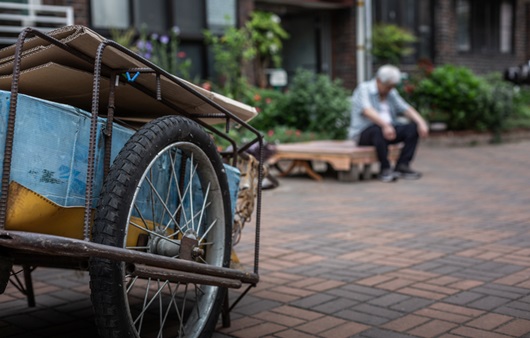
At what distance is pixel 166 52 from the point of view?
11.3 meters

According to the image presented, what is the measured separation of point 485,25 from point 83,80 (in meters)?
18.1

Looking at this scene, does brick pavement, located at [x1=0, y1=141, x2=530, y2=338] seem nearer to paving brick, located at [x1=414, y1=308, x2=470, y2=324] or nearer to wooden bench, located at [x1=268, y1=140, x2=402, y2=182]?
paving brick, located at [x1=414, y1=308, x2=470, y2=324]

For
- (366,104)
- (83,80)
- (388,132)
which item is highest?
(83,80)

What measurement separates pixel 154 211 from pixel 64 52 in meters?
0.66

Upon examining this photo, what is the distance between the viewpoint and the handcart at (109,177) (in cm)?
218

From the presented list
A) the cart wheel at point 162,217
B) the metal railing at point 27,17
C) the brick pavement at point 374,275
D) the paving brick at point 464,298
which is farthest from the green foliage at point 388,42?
the cart wheel at point 162,217

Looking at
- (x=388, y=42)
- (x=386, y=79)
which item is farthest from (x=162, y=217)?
(x=388, y=42)

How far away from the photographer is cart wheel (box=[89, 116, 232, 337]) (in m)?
2.23

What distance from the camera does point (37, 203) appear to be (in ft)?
7.27

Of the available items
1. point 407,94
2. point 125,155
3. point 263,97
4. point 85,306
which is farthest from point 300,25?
point 125,155

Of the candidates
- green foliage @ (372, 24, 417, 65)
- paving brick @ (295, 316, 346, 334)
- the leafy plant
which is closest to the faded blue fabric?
paving brick @ (295, 316, 346, 334)

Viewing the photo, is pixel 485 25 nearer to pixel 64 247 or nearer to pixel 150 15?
pixel 150 15

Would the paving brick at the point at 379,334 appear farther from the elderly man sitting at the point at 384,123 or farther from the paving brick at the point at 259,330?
the elderly man sitting at the point at 384,123

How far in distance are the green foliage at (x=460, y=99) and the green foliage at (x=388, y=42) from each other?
3.41 ft
